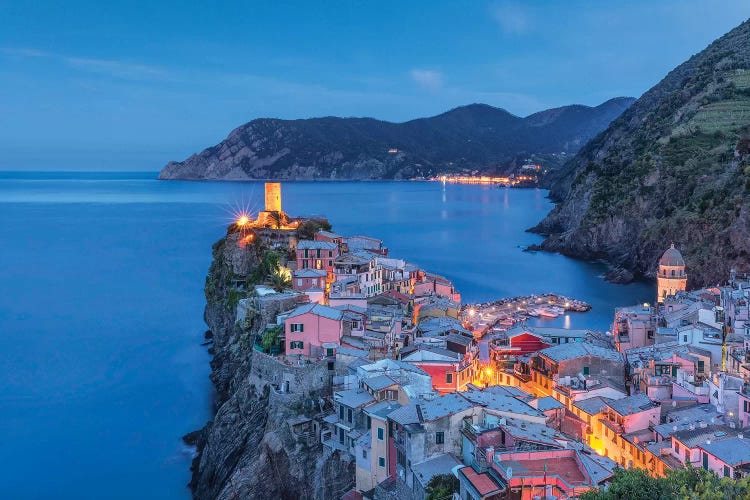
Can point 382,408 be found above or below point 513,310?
above

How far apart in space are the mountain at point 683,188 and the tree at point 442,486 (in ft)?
102

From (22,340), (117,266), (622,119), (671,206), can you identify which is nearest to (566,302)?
(671,206)

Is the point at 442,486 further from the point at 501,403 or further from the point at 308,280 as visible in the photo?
the point at 308,280

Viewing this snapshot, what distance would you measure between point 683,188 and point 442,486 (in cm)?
4466

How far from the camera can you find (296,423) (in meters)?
16.2

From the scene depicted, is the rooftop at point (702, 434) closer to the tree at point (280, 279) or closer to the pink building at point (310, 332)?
the pink building at point (310, 332)

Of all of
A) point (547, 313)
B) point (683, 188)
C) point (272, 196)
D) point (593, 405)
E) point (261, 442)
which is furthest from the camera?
point (683, 188)

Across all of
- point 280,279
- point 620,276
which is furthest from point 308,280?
point 620,276

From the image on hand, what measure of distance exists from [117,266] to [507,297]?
31275 millimetres

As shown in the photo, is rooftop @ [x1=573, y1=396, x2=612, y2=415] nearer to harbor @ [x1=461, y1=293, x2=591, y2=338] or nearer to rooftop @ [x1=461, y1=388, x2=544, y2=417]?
rooftop @ [x1=461, y1=388, x2=544, y2=417]

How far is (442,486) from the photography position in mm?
11000

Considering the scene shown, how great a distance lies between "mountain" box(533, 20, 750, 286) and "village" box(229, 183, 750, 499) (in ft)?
50.1

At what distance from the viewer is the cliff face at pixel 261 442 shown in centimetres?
1541

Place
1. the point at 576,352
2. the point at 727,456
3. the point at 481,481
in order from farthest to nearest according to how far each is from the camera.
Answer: the point at 576,352 < the point at 727,456 < the point at 481,481
